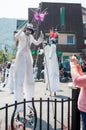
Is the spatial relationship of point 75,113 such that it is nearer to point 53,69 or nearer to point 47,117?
point 47,117

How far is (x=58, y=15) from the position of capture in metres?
41.6

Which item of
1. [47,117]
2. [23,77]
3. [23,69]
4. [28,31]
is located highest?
[28,31]

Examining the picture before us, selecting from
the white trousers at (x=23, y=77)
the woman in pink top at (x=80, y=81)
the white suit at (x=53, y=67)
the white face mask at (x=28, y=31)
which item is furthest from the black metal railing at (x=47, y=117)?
the white suit at (x=53, y=67)

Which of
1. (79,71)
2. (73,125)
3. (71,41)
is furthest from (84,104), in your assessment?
(71,41)

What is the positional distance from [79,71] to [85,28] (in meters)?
39.9

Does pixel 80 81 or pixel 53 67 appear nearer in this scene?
pixel 80 81

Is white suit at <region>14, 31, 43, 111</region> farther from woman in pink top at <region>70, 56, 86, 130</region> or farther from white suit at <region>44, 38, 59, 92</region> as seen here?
white suit at <region>44, 38, 59, 92</region>

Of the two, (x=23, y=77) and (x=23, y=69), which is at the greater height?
(x=23, y=69)

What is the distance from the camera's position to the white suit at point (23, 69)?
722 centimetres

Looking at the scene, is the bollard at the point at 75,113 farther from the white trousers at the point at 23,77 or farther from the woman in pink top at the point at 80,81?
the white trousers at the point at 23,77

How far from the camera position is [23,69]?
7234 millimetres

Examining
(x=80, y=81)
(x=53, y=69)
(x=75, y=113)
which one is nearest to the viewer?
(x=80, y=81)

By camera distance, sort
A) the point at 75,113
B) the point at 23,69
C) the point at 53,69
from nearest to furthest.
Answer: the point at 75,113
the point at 23,69
the point at 53,69

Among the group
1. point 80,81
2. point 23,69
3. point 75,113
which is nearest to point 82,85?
point 80,81
